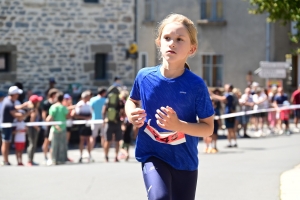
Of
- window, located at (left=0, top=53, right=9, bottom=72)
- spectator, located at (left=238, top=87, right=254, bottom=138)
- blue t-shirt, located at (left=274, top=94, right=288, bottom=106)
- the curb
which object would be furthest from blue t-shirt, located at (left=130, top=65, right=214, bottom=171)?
blue t-shirt, located at (left=274, top=94, right=288, bottom=106)

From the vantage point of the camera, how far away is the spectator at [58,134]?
18219mm

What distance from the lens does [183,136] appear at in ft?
19.7

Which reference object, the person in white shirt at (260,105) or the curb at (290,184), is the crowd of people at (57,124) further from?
the person in white shirt at (260,105)

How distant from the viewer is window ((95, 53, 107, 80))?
2909cm

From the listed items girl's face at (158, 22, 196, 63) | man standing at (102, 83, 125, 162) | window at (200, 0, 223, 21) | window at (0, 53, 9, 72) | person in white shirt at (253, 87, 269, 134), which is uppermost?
window at (200, 0, 223, 21)

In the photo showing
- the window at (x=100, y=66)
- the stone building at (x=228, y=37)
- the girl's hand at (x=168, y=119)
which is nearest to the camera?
the girl's hand at (x=168, y=119)

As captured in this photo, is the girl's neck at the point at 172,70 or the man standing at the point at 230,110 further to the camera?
the man standing at the point at 230,110

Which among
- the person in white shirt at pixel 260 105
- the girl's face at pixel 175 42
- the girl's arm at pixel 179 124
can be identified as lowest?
the person in white shirt at pixel 260 105

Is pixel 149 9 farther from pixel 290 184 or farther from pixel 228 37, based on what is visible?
pixel 290 184

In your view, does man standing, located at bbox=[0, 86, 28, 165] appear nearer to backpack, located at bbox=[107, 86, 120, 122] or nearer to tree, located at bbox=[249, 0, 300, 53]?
backpack, located at bbox=[107, 86, 120, 122]

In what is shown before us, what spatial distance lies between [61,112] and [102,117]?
1531 millimetres

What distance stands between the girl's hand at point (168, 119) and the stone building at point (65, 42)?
21.9 m

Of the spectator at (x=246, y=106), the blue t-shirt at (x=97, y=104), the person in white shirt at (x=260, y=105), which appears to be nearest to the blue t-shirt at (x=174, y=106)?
the blue t-shirt at (x=97, y=104)

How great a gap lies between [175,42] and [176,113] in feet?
1.67
